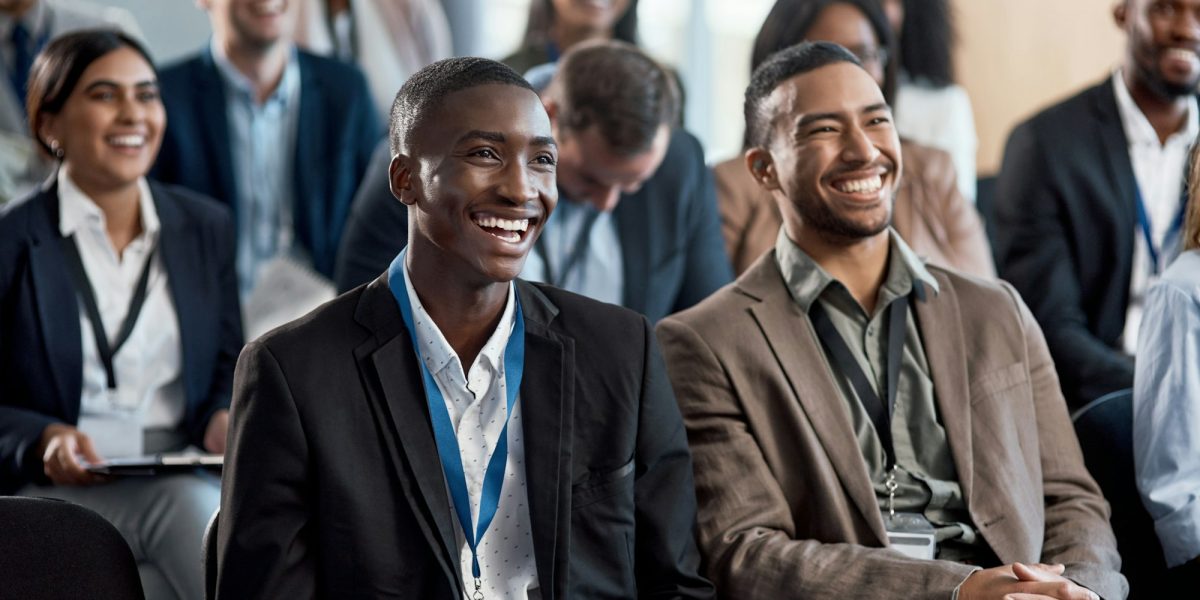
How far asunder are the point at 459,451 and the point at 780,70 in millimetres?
1045

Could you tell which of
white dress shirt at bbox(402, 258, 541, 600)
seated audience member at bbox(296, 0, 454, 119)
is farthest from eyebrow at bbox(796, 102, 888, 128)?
seated audience member at bbox(296, 0, 454, 119)

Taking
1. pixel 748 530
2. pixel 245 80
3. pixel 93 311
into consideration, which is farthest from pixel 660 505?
pixel 245 80

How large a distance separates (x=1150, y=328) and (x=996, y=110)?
15.0 ft

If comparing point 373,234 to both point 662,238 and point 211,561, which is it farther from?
point 211,561

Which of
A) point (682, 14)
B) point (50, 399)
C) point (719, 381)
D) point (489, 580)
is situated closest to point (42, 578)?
point (489, 580)

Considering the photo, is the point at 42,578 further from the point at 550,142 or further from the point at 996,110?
the point at 996,110

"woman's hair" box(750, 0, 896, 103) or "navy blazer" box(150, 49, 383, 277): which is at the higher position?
"woman's hair" box(750, 0, 896, 103)

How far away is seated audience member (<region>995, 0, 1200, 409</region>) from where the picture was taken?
377 centimetres

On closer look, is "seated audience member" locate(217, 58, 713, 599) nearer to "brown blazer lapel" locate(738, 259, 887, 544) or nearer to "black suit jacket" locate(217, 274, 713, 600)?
"black suit jacket" locate(217, 274, 713, 600)

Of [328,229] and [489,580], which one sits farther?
[328,229]

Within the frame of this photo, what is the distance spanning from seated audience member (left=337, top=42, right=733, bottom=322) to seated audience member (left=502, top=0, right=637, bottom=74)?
0.99 meters

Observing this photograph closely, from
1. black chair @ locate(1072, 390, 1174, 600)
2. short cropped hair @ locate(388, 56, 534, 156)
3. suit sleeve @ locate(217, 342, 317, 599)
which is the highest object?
short cropped hair @ locate(388, 56, 534, 156)

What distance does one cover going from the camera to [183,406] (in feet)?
11.3

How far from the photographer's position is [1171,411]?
2605mm
